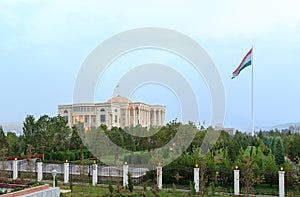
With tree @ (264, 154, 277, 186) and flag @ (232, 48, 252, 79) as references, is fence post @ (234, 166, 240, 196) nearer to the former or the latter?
tree @ (264, 154, 277, 186)

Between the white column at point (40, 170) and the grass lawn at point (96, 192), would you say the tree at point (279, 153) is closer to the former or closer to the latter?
the grass lawn at point (96, 192)

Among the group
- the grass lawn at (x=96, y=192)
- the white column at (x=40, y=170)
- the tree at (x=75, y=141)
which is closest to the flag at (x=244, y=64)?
the grass lawn at (x=96, y=192)

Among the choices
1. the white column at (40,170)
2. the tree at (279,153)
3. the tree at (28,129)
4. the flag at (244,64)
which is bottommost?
the white column at (40,170)

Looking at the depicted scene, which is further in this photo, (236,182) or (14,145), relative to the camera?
(14,145)

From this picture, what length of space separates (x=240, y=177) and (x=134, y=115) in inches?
537

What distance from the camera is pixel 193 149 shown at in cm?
1349

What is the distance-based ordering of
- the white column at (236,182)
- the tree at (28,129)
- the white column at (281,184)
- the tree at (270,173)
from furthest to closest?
the tree at (28,129) → the tree at (270,173) → the white column at (236,182) → the white column at (281,184)

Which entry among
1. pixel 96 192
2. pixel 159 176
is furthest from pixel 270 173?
pixel 96 192

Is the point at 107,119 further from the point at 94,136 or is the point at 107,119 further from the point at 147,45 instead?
the point at 147,45

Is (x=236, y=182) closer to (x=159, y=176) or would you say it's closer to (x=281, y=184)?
(x=281, y=184)

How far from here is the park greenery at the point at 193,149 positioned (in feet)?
34.8

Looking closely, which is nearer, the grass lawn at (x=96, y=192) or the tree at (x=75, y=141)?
the grass lawn at (x=96, y=192)

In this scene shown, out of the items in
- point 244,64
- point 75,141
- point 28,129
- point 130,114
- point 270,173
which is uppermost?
point 244,64

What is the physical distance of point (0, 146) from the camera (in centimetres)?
1822
